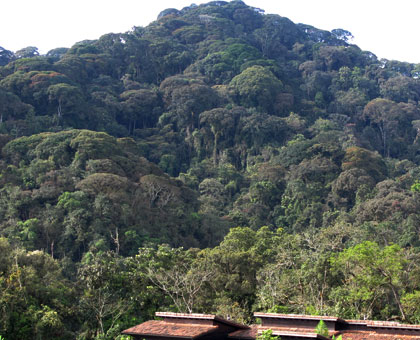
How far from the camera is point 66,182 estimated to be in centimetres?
4731

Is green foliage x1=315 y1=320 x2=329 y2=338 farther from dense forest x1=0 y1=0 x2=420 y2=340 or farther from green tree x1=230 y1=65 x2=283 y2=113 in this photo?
green tree x1=230 y1=65 x2=283 y2=113

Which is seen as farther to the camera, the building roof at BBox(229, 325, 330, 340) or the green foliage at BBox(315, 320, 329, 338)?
the green foliage at BBox(315, 320, 329, 338)

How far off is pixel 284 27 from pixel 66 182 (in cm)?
6855

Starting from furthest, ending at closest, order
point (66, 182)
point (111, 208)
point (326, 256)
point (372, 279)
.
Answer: point (66, 182)
point (111, 208)
point (326, 256)
point (372, 279)

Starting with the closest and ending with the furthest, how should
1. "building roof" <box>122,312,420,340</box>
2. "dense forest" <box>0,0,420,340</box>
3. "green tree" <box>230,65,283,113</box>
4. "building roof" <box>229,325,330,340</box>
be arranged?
1. "building roof" <box>229,325,330,340</box>
2. "building roof" <box>122,312,420,340</box>
3. "dense forest" <box>0,0,420,340</box>
4. "green tree" <box>230,65,283,113</box>

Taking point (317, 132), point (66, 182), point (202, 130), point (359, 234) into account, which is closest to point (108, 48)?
point (202, 130)

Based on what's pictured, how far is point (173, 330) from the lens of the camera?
641 inches

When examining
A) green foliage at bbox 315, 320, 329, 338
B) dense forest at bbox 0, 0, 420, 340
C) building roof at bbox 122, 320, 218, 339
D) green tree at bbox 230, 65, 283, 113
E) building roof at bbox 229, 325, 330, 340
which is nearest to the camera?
building roof at bbox 229, 325, 330, 340

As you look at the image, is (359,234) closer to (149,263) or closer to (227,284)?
(227,284)

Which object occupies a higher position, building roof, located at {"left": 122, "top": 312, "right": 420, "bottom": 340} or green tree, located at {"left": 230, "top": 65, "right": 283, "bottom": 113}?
green tree, located at {"left": 230, "top": 65, "right": 283, "bottom": 113}

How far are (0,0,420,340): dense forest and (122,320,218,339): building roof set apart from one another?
521cm

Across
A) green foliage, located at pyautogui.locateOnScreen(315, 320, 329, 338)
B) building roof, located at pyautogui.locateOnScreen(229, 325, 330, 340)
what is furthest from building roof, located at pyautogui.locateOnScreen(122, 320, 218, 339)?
green foliage, located at pyautogui.locateOnScreen(315, 320, 329, 338)

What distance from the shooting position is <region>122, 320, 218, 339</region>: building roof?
15781 mm

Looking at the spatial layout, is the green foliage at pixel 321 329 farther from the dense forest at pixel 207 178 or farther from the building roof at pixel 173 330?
the dense forest at pixel 207 178
